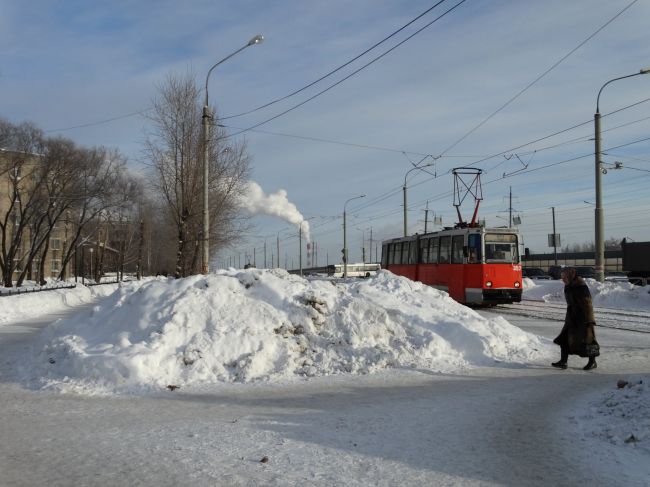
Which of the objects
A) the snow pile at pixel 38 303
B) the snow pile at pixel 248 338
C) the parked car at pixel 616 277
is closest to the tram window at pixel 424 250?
the snow pile at pixel 248 338

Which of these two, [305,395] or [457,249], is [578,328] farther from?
[457,249]

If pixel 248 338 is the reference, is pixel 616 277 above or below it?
above

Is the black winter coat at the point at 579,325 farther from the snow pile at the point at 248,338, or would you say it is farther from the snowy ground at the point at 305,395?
the snow pile at the point at 248,338

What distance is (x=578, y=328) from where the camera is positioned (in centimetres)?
1029

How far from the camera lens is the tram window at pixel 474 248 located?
22766 millimetres

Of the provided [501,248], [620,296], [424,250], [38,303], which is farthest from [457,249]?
[38,303]

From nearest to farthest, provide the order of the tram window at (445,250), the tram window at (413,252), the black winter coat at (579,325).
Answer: the black winter coat at (579,325), the tram window at (445,250), the tram window at (413,252)

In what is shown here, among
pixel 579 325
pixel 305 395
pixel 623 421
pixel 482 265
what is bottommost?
pixel 305 395

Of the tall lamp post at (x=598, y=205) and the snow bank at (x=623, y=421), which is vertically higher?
the tall lamp post at (x=598, y=205)

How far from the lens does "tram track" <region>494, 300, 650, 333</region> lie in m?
17.3

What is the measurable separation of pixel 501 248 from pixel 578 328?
12979 millimetres

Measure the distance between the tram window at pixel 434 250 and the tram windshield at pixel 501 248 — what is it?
3.06 metres

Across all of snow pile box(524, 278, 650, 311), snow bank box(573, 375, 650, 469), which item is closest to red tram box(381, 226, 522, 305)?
snow pile box(524, 278, 650, 311)

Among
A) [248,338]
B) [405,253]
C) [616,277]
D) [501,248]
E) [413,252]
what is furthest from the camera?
[616,277]
